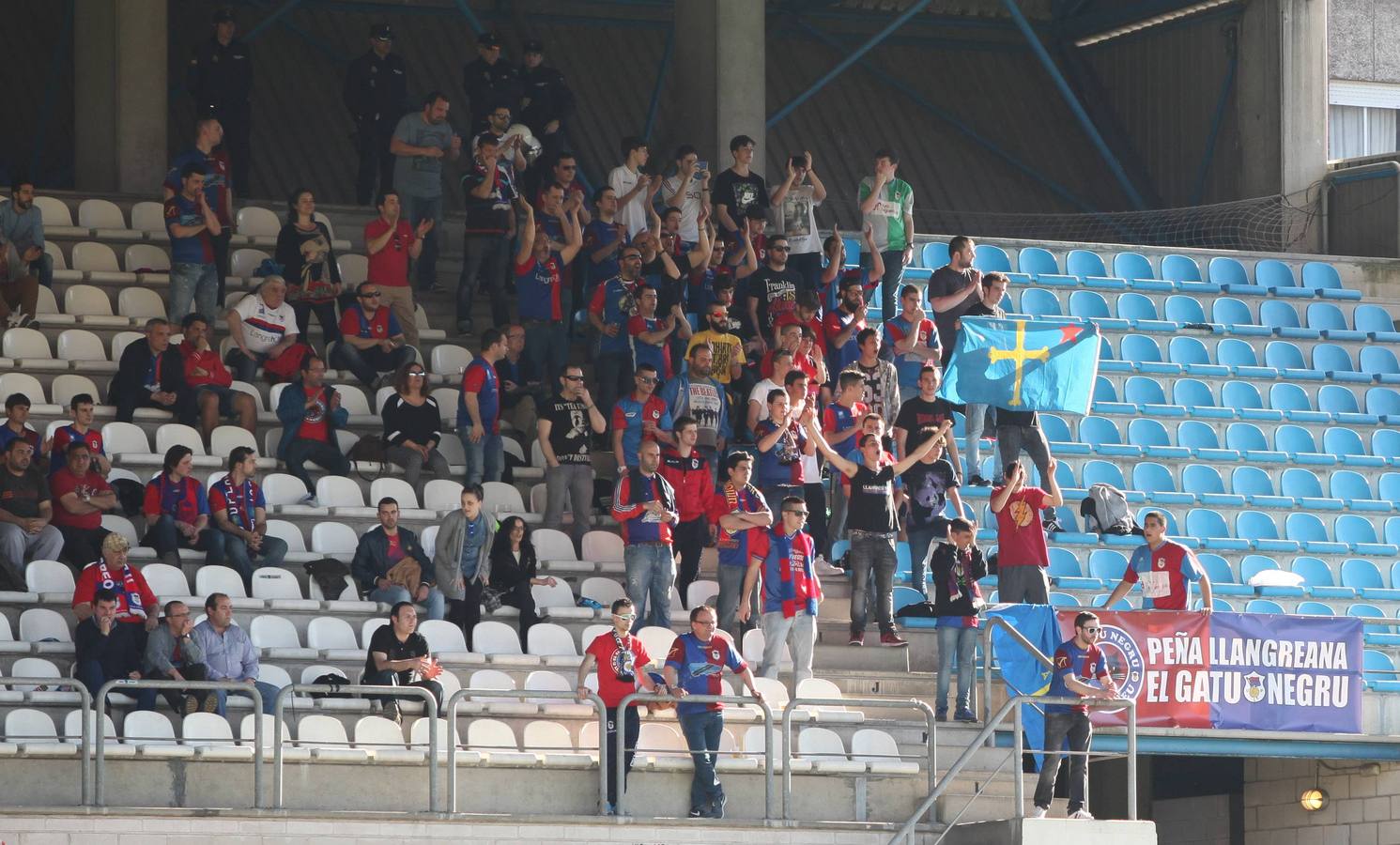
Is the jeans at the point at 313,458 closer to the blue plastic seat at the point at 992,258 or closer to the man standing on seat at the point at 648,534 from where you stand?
the man standing on seat at the point at 648,534

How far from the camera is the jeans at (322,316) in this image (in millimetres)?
17844

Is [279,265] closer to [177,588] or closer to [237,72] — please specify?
Result: [237,72]

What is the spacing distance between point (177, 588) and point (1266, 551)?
902cm

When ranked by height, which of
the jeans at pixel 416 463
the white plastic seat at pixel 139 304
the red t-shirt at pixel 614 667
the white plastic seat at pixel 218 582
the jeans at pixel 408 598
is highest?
the white plastic seat at pixel 139 304

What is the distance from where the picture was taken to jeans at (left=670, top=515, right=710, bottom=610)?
15930 mm

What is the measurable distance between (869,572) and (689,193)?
474 cm

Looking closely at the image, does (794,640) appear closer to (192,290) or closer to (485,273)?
(485,273)

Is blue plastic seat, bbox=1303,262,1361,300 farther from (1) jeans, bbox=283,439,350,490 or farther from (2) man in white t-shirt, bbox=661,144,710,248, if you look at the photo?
(1) jeans, bbox=283,439,350,490

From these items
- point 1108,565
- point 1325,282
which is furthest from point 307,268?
point 1325,282

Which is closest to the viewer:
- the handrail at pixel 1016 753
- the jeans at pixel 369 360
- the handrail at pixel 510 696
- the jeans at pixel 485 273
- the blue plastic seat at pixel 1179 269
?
the handrail at pixel 510 696

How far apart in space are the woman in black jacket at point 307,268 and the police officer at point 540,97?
8.86ft

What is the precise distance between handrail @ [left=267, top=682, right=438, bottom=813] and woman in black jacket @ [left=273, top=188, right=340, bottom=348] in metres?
5.09

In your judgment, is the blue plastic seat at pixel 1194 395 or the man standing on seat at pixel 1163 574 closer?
the man standing on seat at pixel 1163 574

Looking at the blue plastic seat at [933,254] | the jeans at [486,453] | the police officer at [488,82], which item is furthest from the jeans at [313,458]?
the blue plastic seat at [933,254]
